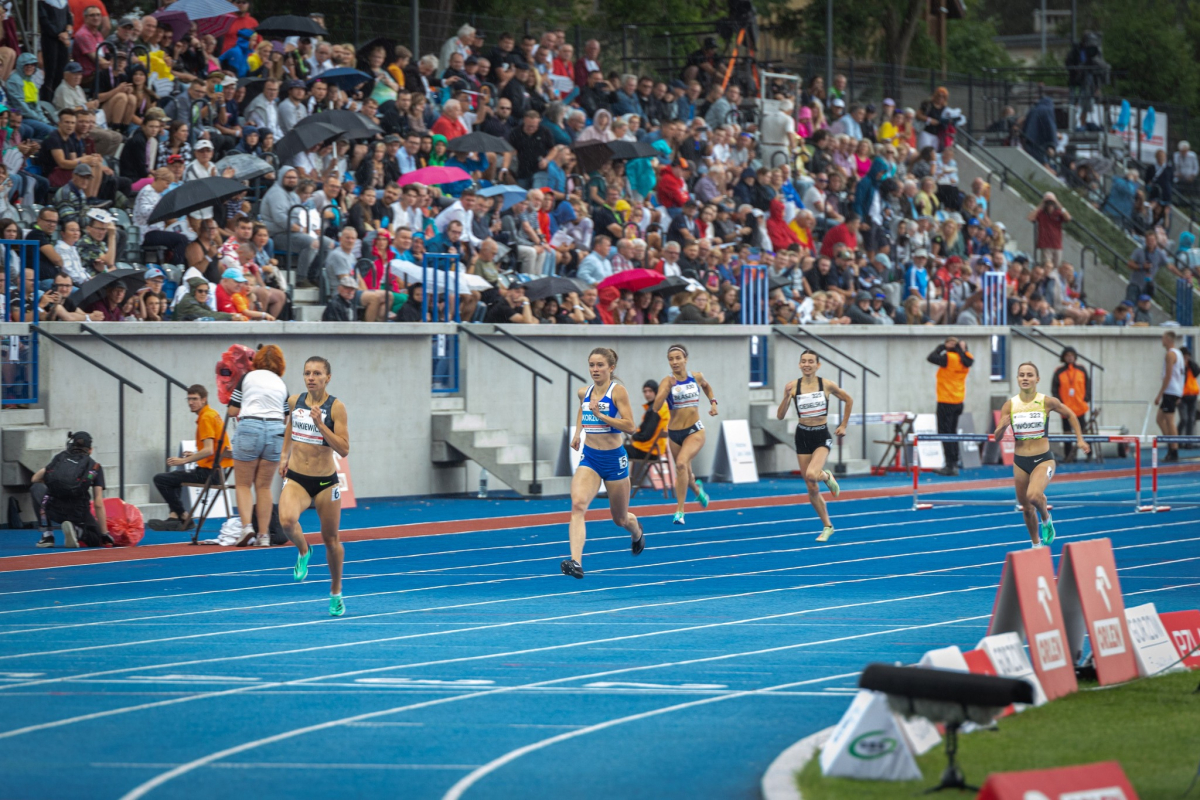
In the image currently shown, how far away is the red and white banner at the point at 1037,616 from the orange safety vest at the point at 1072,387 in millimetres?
24541

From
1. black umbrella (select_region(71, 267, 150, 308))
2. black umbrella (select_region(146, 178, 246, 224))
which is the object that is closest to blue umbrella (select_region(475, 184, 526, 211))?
black umbrella (select_region(146, 178, 246, 224))

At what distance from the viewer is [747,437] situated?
3069cm

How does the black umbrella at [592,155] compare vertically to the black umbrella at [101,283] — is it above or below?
above

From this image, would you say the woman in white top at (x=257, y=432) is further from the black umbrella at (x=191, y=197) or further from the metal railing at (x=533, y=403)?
the metal railing at (x=533, y=403)

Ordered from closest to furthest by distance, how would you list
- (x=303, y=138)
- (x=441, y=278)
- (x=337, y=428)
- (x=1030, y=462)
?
(x=337, y=428) < (x=1030, y=462) < (x=303, y=138) < (x=441, y=278)

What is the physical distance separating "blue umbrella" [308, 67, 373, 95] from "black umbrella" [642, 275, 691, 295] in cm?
563

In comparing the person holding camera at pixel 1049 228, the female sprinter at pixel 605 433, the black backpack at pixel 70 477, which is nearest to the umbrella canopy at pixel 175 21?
the black backpack at pixel 70 477

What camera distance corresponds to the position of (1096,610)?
1062cm

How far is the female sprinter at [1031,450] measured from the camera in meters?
18.6

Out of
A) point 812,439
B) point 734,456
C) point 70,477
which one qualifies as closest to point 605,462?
point 812,439

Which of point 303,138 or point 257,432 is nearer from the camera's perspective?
point 257,432

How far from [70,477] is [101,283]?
3.36 m

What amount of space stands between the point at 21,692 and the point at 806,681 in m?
4.55

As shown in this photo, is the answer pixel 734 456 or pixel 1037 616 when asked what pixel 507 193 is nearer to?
pixel 734 456
